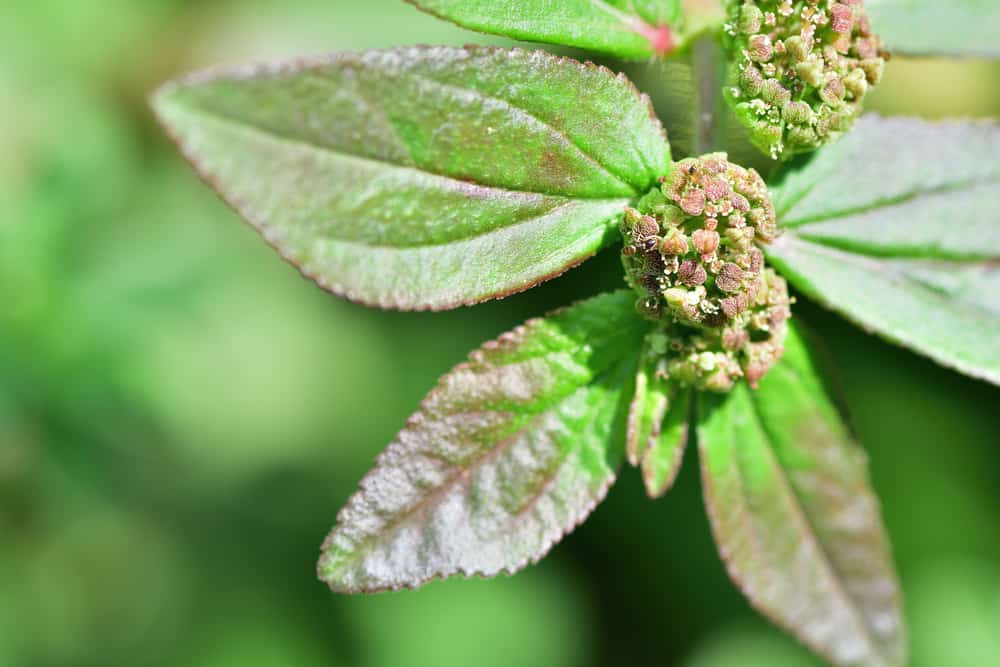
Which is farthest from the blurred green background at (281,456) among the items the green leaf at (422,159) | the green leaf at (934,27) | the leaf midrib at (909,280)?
the green leaf at (422,159)

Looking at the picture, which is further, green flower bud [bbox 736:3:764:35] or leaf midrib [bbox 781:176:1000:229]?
leaf midrib [bbox 781:176:1000:229]

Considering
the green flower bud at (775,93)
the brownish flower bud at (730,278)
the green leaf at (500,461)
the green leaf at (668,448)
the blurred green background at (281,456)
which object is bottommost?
the blurred green background at (281,456)

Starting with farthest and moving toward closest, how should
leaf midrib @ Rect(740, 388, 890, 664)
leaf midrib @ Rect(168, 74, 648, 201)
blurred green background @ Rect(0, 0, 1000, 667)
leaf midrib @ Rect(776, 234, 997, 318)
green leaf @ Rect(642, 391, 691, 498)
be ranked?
blurred green background @ Rect(0, 0, 1000, 667), leaf midrib @ Rect(740, 388, 890, 664), leaf midrib @ Rect(776, 234, 997, 318), green leaf @ Rect(642, 391, 691, 498), leaf midrib @ Rect(168, 74, 648, 201)

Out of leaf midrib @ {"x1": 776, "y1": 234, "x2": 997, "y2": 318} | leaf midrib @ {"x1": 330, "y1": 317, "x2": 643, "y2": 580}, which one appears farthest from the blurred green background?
leaf midrib @ {"x1": 330, "y1": 317, "x2": 643, "y2": 580}

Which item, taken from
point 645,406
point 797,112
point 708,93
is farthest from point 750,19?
point 645,406

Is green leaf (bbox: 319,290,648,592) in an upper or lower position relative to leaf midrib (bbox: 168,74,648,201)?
lower

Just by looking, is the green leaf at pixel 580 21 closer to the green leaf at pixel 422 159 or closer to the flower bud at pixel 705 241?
the green leaf at pixel 422 159

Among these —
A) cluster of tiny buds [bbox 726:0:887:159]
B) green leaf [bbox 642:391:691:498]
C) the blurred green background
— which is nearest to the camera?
cluster of tiny buds [bbox 726:0:887:159]

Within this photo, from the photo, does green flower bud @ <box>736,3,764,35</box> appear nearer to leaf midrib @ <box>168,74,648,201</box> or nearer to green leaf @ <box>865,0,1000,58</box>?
leaf midrib @ <box>168,74,648,201</box>
